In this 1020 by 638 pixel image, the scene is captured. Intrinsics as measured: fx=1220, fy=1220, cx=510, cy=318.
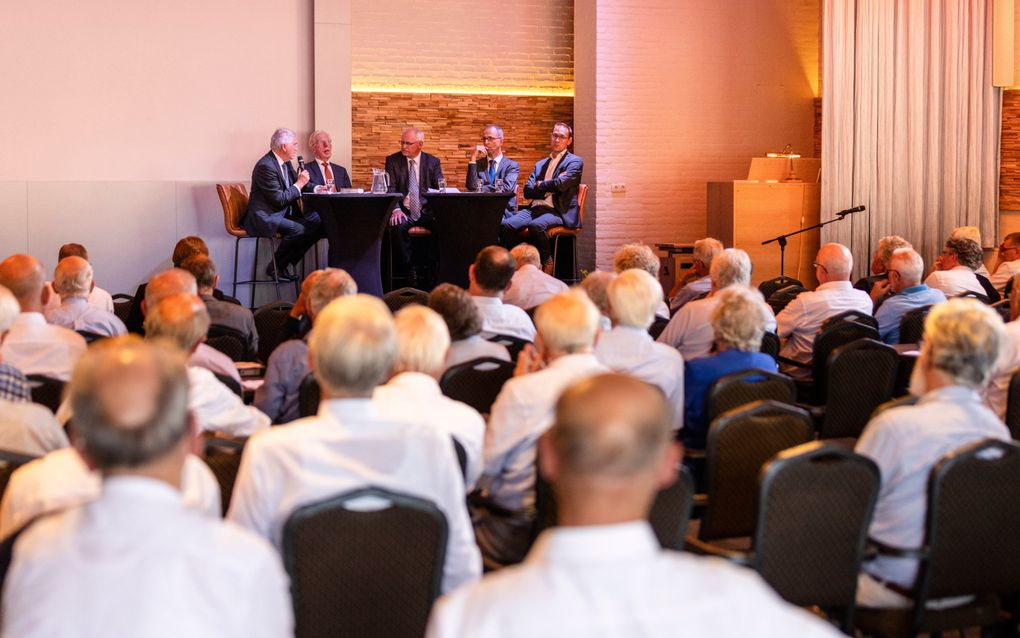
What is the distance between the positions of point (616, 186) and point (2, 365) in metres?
9.38

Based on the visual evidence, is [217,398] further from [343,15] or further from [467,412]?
[343,15]

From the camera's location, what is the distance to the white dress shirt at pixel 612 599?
62.1 inches

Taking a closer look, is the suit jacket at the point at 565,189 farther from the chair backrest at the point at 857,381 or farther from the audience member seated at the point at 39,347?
the audience member seated at the point at 39,347

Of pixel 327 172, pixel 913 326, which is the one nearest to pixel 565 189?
pixel 327 172

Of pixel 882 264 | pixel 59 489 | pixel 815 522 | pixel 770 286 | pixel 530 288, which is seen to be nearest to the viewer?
pixel 59 489

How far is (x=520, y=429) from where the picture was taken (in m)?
3.62

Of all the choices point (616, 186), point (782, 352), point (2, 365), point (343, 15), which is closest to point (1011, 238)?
point (782, 352)

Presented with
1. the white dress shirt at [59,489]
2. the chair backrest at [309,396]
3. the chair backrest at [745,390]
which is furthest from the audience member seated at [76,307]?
the white dress shirt at [59,489]

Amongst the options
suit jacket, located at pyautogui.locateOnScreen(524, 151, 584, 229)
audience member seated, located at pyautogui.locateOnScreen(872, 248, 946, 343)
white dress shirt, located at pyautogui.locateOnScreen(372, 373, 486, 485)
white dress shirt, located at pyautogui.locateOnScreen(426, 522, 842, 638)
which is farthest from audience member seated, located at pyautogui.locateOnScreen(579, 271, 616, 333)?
suit jacket, located at pyautogui.locateOnScreen(524, 151, 584, 229)

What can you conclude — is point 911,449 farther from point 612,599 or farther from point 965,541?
point 612,599

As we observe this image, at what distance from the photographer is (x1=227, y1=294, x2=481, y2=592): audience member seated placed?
8.87 ft

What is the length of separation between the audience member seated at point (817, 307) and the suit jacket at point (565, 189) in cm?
501

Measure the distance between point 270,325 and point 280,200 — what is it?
3.87 m

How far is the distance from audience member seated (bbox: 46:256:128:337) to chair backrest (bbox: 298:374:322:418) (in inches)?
73.5
